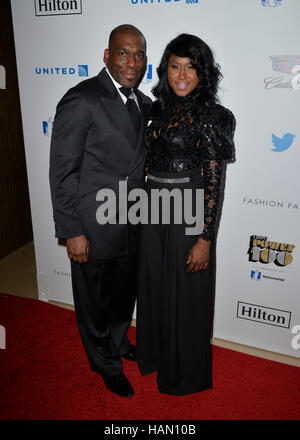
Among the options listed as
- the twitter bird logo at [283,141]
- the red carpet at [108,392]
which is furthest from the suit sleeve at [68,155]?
the twitter bird logo at [283,141]

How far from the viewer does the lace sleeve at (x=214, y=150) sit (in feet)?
6.20

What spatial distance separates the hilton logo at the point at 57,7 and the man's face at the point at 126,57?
0.75 metres

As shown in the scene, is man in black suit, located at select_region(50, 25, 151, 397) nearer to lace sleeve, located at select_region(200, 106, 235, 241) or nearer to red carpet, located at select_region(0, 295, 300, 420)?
red carpet, located at select_region(0, 295, 300, 420)

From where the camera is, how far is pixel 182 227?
6.71 feet

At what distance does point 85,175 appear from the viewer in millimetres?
2057

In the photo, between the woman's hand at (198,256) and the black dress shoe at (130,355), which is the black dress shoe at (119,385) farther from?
the woman's hand at (198,256)

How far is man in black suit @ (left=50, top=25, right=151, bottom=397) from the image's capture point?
6.36 feet

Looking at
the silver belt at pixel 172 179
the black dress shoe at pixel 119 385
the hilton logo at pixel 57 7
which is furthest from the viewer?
the hilton logo at pixel 57 7

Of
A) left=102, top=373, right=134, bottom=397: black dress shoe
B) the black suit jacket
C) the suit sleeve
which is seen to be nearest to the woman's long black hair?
the black suit jacket

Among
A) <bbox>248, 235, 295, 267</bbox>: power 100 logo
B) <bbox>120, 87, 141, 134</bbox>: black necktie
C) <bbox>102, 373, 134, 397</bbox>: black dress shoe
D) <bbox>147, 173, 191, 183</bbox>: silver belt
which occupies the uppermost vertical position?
<bbox>120, 87, 141, 134</bbox>: black necktie

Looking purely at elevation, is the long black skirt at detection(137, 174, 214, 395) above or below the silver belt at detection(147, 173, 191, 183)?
below

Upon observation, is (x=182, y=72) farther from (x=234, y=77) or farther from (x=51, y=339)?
(x=51, y=339)

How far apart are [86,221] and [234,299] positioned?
1273 millimetres

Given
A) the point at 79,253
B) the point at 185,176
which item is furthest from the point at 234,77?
the point at 79,253
